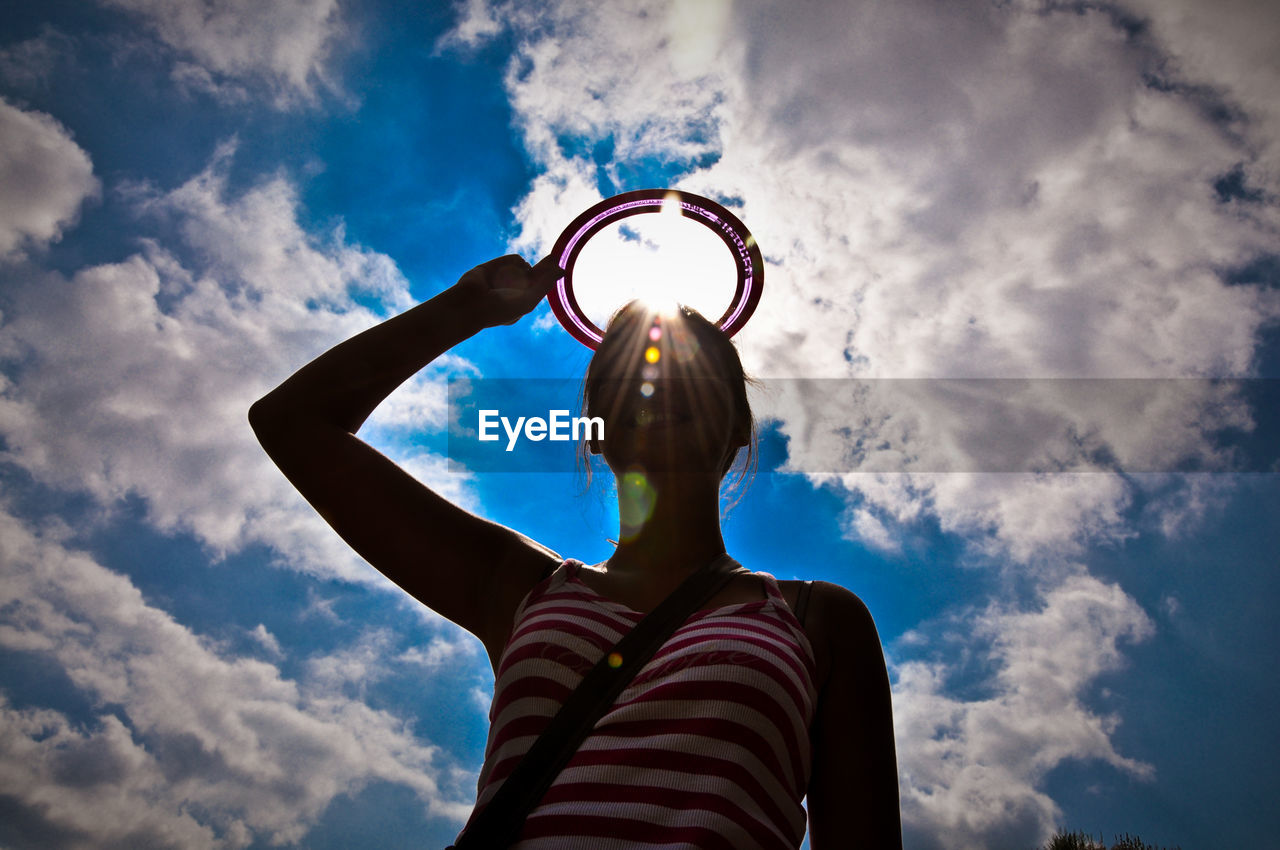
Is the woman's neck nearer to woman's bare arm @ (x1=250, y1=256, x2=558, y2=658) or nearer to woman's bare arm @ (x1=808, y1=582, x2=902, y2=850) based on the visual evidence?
woman's bare arm @ (x1=250, y1=256, x2=558, y2=658)

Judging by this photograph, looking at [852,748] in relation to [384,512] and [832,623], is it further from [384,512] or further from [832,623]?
[384,512]

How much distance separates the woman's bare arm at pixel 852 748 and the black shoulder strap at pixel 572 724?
1.37ft

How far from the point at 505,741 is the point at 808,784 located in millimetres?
865

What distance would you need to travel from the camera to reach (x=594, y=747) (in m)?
1.46

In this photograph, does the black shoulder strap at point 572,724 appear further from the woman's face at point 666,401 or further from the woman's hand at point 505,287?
the woman's hand at point 505,287

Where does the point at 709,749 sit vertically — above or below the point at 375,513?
below

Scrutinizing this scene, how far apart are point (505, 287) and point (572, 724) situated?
1.70 meters

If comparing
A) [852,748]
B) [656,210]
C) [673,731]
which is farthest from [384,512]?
[656,210]

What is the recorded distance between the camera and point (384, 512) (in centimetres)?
200

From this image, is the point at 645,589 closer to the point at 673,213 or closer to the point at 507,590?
the point at 507,590

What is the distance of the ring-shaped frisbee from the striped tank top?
1.71 meters

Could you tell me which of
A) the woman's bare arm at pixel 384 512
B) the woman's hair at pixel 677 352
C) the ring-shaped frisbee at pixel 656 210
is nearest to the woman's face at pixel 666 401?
the woman's hair at pixel 677 352

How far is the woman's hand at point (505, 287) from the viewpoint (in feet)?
7.95

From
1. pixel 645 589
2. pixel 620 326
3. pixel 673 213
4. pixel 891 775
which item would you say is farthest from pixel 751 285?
pixel 891 775
